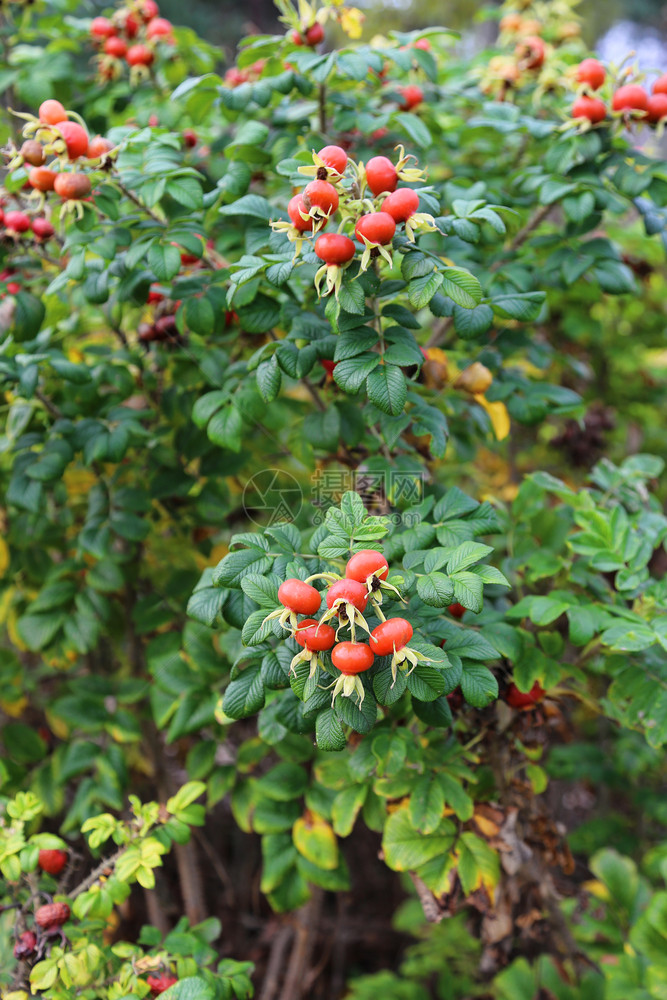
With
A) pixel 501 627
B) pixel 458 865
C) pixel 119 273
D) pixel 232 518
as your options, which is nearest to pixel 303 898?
pixel 458 865

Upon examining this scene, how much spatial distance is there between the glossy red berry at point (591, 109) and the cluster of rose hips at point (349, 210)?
1.60 feet

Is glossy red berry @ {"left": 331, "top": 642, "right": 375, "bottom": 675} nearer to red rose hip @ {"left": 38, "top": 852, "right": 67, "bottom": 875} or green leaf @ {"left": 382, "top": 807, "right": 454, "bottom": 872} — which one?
green leaf @ {"left": 382, "top": 807, "right": 454, "bottom": 872}

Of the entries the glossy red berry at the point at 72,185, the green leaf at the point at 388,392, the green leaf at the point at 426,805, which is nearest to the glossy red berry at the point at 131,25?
the glossy red berry at the point at 72,185

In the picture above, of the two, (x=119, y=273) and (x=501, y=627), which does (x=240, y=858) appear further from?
(x=119, y=273)

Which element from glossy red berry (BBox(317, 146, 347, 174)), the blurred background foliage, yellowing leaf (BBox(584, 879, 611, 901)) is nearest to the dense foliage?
glossy red berry (BBox(317, 146, 347, 174))

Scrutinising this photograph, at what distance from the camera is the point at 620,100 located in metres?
1.12

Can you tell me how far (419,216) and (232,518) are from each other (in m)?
0.92

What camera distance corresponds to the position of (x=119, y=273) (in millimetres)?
1107

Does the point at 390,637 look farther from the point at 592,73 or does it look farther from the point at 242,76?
the point at 242,76

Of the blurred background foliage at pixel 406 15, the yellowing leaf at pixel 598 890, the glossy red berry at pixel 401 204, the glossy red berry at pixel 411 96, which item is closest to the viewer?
the glossy red berry at pixel 401 204

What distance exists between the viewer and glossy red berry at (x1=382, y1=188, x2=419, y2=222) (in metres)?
0.79

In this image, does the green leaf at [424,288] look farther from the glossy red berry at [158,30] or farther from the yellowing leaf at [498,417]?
the glossy red berry at [158,30]

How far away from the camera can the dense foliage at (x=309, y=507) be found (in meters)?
0.85

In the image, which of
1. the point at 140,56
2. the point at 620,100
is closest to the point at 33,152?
the point at 140,56
